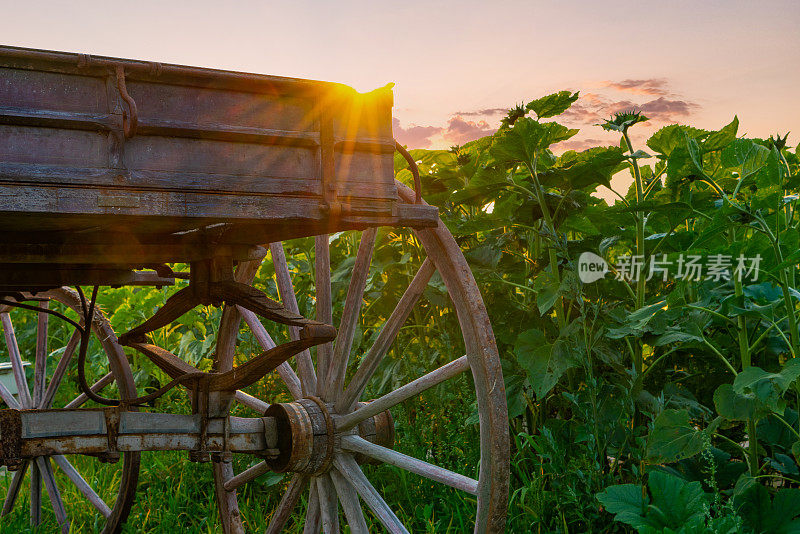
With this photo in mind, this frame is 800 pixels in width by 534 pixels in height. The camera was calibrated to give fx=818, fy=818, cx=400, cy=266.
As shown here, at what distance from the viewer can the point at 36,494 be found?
3900mm

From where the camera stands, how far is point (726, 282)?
301 cm

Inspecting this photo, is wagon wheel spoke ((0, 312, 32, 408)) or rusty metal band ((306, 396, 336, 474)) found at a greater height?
wagon wheel spoke ((0, 312, 32, 408))

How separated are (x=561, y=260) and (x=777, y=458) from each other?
1.06 metres

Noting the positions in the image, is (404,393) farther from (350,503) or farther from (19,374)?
(19,374)

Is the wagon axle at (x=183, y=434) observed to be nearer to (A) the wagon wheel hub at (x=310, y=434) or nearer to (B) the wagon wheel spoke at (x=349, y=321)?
(A) the wagon wheel hub at (x=310, y=434)

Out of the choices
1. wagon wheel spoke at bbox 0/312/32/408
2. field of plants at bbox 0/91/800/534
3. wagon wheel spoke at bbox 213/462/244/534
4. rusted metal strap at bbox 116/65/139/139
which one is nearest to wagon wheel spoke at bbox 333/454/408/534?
field of plants at bbox 0/91/800/534

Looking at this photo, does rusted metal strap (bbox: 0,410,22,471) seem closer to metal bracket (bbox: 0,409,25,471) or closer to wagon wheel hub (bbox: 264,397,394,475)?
metal bracket (bbox: 0,409,25,471)

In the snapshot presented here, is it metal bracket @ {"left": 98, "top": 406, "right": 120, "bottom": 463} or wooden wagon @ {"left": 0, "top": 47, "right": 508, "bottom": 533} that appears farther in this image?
metal bracket @ {"left": 98, "top": 406, "right": 120, "bottom": 463}

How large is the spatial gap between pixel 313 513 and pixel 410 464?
65cm

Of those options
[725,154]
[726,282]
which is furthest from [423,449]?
[725,154]

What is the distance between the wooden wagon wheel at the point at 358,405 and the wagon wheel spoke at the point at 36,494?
1.06m

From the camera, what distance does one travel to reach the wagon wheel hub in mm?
2773

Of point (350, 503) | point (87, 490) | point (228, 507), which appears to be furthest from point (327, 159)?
point (87, 490)

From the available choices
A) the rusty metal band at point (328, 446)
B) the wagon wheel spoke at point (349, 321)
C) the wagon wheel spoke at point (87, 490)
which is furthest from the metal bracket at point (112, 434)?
the wagon wheel spoke at point (87, 490)
